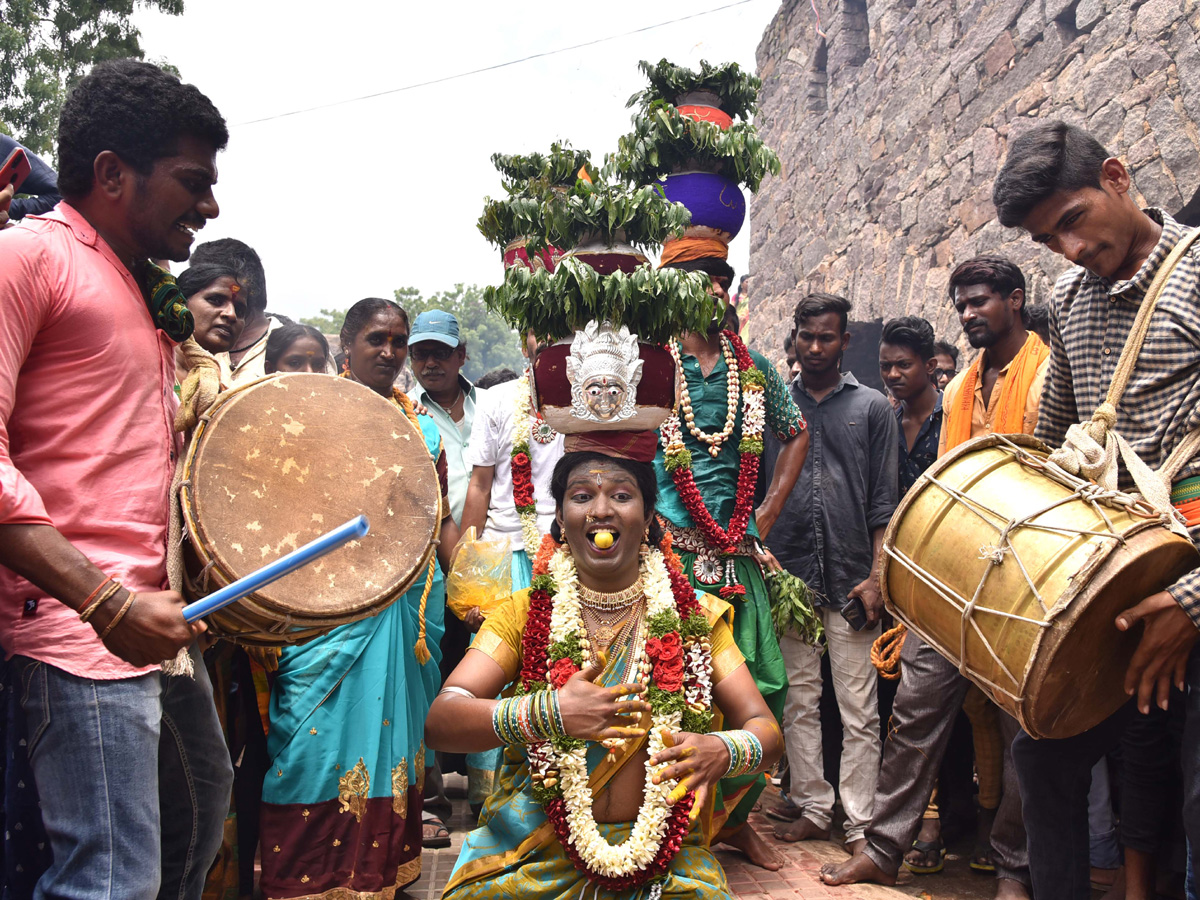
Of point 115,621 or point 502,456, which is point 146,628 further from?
point 502,456

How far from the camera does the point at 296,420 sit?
2.64 metres

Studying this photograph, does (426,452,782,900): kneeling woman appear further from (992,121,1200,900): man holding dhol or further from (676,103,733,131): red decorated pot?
(676,103,733,131): red decorated pot

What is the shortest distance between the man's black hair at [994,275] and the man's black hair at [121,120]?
364 cm

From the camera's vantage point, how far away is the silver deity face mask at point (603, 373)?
3166 mm

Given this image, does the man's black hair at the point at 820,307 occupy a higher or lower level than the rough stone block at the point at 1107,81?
lower

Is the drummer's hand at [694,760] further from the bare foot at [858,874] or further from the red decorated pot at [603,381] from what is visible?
the bare foot at [858,874]

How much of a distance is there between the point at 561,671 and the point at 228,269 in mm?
2346

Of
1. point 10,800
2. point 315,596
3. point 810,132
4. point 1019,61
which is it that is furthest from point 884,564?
point 810,132

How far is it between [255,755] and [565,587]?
162 centimetres

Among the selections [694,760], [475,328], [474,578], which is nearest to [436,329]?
[474,578]

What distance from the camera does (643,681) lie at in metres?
2.89

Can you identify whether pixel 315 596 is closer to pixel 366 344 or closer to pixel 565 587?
pixel 565 587

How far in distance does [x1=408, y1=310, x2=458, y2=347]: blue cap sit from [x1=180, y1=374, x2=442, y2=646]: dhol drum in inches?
90.6

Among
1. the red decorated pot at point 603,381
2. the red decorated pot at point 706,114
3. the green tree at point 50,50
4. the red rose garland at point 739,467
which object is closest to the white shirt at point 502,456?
the red rose garland at point 739,467
